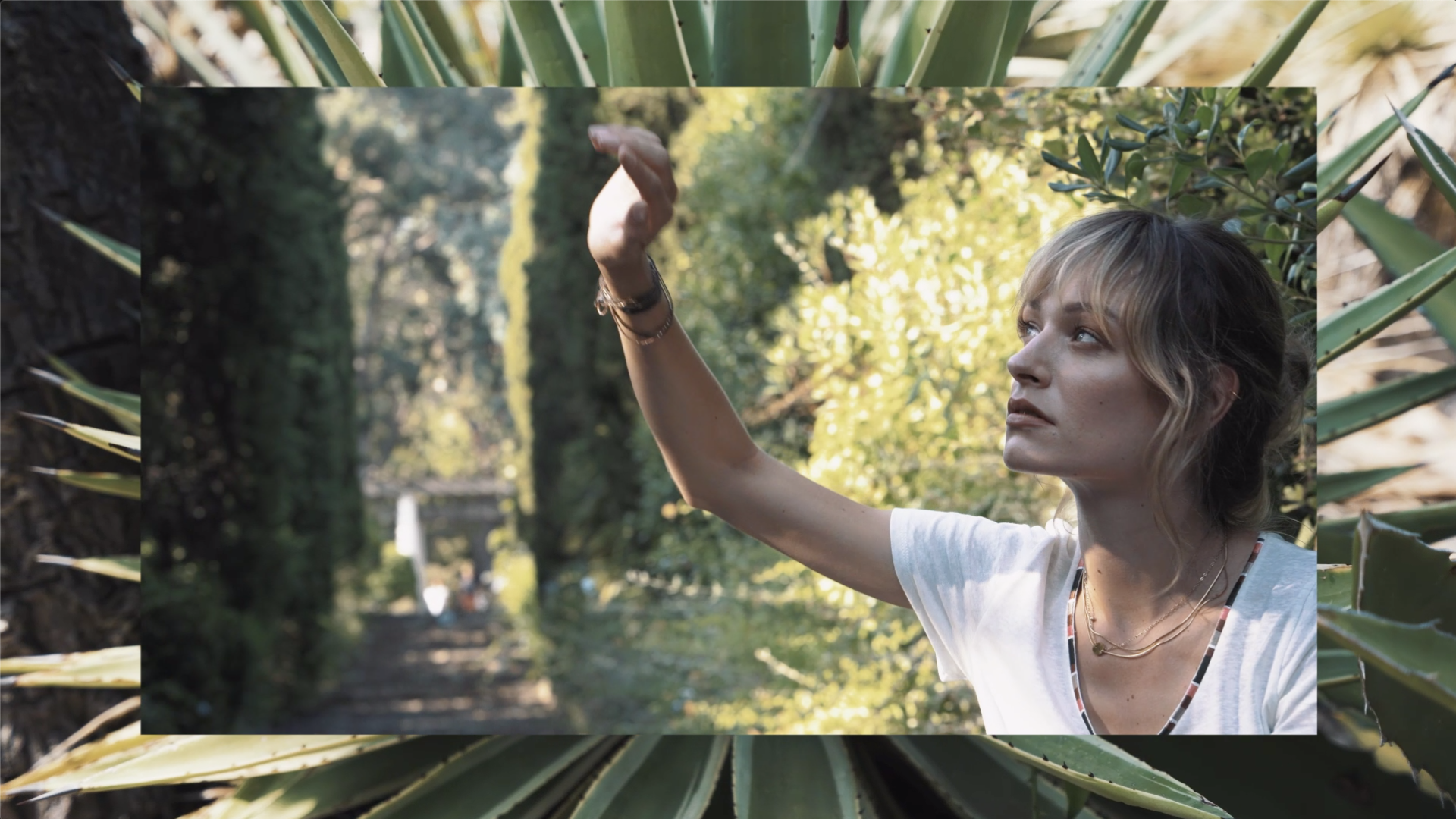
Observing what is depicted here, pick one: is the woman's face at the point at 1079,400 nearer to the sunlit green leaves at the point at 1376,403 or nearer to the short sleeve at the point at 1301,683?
the short sleeve at the point at 1301,683

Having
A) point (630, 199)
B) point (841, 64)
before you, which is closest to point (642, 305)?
point (630, 199)

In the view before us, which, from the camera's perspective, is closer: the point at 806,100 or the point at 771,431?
the point at 771,431

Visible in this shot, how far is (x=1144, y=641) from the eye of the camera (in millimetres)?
1281

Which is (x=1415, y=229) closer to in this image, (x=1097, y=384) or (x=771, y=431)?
(x=1097, y=384)

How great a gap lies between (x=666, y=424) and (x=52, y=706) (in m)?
A: 1.23

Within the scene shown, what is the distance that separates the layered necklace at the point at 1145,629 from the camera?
1265mm

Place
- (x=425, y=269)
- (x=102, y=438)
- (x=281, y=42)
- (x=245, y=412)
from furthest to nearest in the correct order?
(x=425, y=269) → (x=245, y=412) → (x=281, y=42) → (x=102, y=438)

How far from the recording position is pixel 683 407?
1.23m

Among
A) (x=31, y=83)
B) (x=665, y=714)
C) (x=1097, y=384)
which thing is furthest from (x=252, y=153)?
(x=1097, y=384)

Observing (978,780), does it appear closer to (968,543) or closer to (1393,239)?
(968,543)

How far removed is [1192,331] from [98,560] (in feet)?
5.30

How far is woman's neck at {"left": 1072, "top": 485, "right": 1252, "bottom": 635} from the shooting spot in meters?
1.28

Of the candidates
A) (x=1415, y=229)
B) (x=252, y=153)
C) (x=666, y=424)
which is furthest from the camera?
(x=252, y=153)

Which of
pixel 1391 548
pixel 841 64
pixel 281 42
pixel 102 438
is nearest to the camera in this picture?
pixel 1391 548
